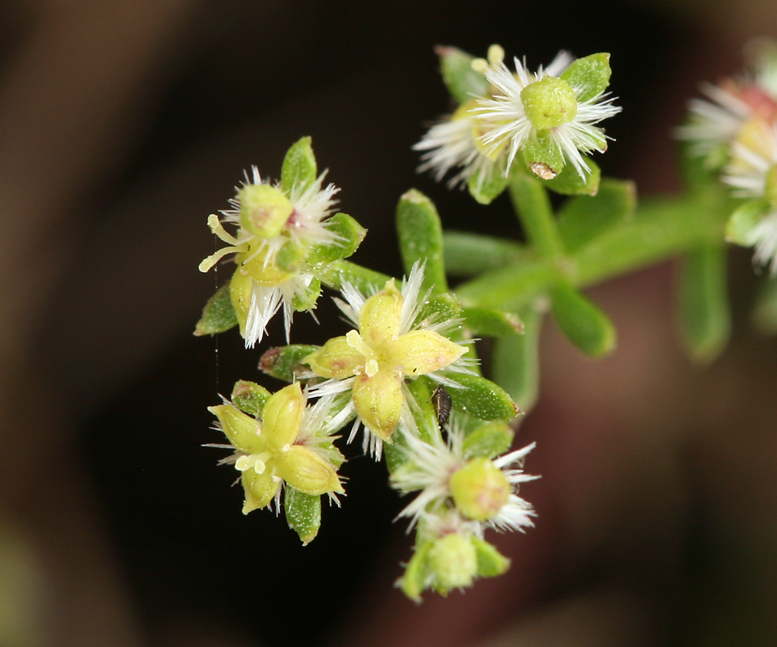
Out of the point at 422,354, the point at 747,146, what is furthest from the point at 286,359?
the point at 747,146

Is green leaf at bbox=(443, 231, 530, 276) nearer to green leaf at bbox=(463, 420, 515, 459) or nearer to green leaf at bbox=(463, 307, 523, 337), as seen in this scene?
green leaf at bbox=(463, 307, 523, 337)

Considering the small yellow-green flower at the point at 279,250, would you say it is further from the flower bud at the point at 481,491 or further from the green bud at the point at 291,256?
the flower bud at the point at 481,491

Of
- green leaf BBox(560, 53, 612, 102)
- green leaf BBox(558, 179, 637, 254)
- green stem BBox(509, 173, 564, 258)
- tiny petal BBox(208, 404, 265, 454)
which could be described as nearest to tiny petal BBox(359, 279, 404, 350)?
tiny petal BBox(208, 404, 265, 454)

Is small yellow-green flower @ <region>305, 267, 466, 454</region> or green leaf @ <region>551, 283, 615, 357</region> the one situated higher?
small yellow-green flower @ <region>305, 267, 466, 454</region>

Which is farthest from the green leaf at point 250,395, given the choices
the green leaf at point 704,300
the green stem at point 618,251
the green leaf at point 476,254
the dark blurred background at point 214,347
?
the green leaf at point 704,300

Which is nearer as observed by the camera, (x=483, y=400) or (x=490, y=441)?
(x=490, y=441)

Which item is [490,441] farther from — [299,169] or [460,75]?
[460,75]

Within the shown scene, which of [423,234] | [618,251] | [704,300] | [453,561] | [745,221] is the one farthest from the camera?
[704,300]
